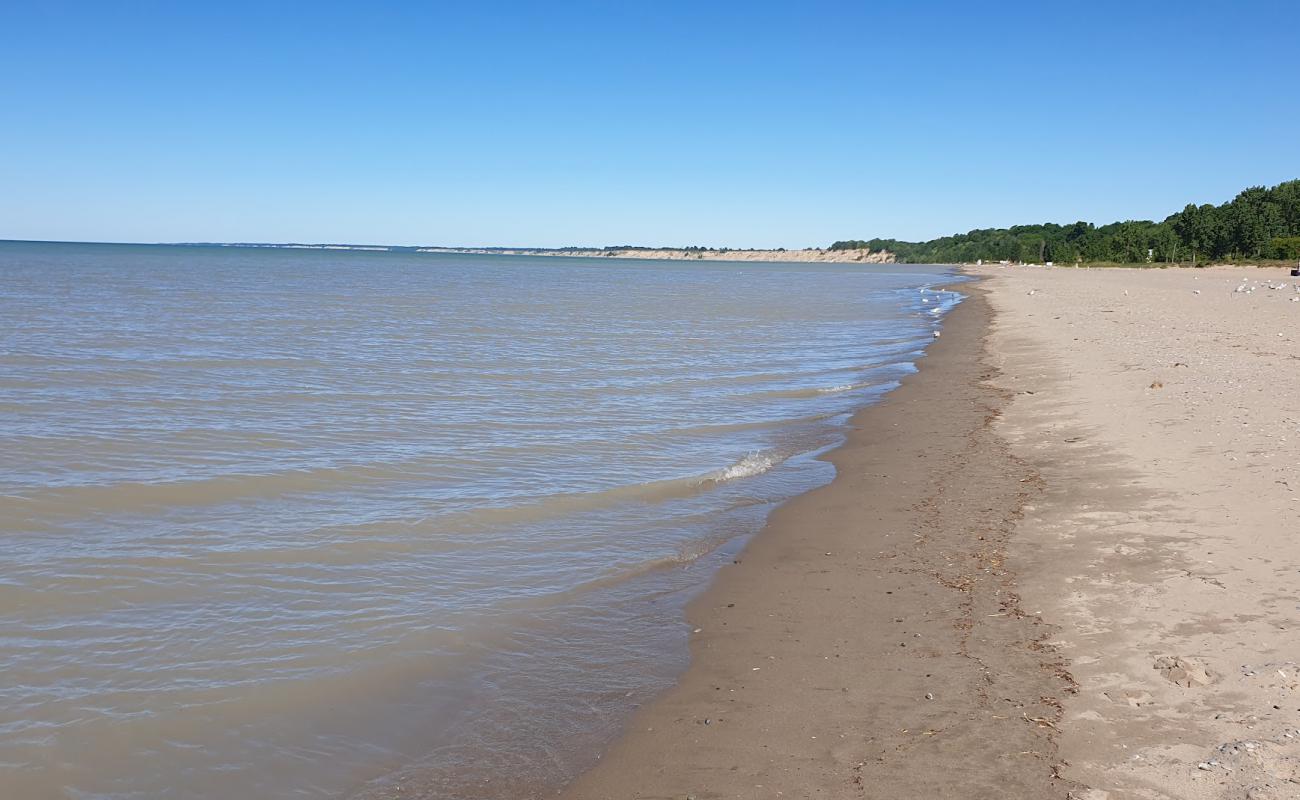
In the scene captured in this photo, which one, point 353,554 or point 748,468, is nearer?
point 353,554

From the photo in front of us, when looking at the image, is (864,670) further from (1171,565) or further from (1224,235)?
(1224,235)

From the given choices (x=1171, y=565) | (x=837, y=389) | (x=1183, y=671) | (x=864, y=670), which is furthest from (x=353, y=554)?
(x=837, y=389)

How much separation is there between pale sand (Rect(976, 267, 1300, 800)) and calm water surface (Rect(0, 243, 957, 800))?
2568mm

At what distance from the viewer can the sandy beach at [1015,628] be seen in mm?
4254

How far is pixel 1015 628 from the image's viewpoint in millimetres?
5883

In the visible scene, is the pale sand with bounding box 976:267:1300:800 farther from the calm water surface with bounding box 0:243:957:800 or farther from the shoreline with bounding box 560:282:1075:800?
the calm water surface with bounding box 0:243:957:800

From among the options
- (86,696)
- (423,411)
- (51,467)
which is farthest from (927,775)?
(423,411)

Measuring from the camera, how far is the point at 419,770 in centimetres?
456

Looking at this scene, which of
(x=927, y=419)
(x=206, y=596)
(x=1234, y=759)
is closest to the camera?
(x=1234, y=759)

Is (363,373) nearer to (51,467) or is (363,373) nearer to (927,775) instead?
(51,467)

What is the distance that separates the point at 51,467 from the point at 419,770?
808 cm

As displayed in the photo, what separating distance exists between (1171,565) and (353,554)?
260 inches

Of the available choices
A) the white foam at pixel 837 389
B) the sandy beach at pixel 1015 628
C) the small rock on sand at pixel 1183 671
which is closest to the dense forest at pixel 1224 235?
the white foam at pixel 837 389

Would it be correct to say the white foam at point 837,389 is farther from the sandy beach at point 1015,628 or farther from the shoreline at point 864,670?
the shoreline at point 864,670
